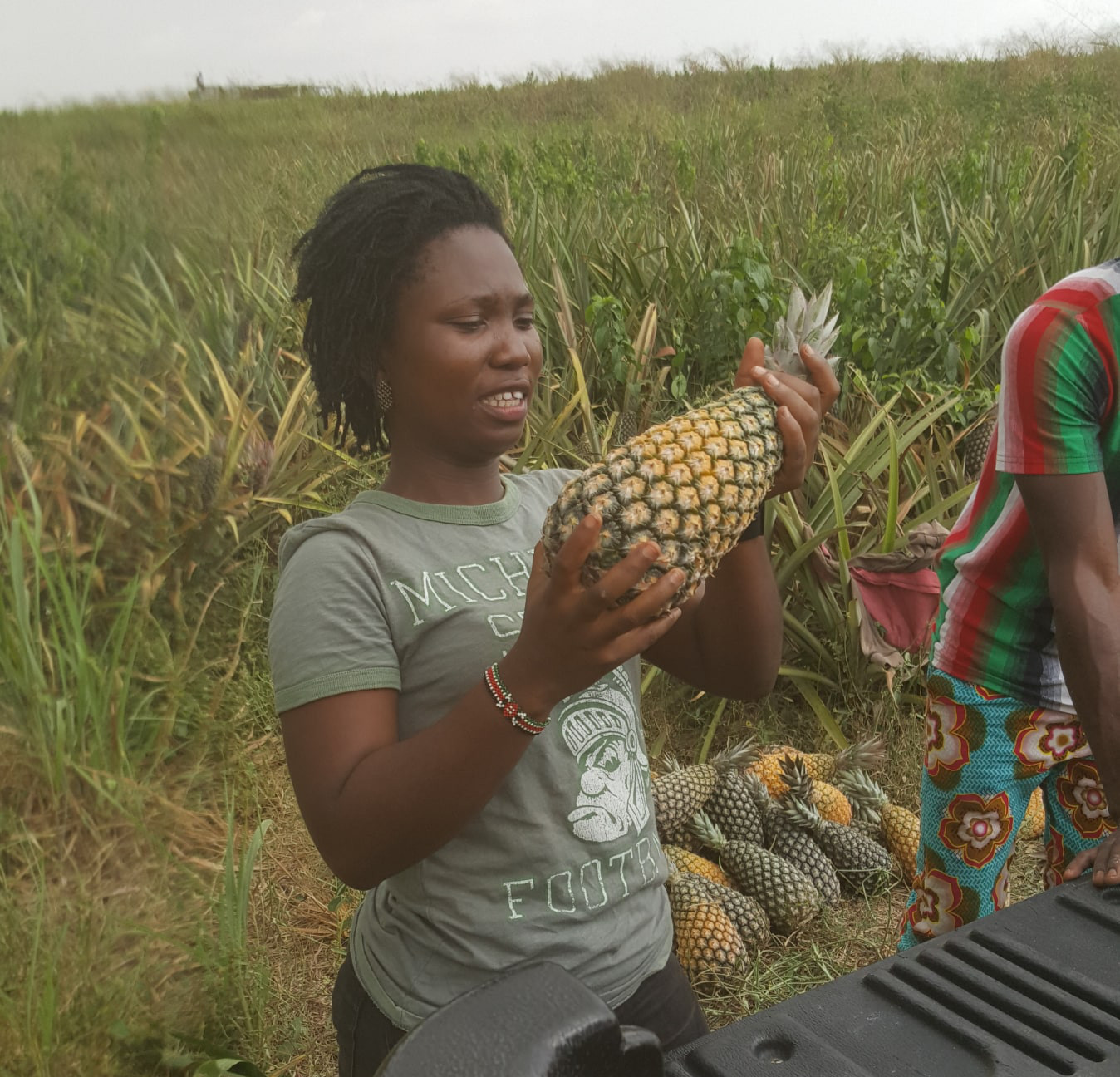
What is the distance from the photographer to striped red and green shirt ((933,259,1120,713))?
71.3 inches

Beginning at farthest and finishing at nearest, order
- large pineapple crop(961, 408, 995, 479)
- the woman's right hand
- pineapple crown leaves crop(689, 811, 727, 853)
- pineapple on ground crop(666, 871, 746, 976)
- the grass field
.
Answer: large pineapple crop(961, 408, 995, 479) → pineapple crown leaves crop(689, 811, 727, 853) → pineapple on ground crop(666, 871, 746, 976) → the grass field → the woman's right hand

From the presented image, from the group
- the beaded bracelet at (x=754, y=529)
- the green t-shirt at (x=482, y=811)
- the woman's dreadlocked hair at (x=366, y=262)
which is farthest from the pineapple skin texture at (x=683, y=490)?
the woman's dreadlocked hair at (x=366, y=262)

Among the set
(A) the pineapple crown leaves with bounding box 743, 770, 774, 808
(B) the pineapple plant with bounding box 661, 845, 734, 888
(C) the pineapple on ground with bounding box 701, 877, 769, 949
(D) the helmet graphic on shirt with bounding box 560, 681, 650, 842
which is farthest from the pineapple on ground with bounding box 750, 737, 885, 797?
(D) the helmet graphic on shirt with bounding box 560, 681, 650, 842

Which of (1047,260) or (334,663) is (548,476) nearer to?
(334,663)

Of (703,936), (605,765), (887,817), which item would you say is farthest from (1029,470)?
(887,817)

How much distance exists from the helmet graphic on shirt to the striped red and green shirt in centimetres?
86

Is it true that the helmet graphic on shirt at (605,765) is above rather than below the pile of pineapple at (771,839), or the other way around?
above

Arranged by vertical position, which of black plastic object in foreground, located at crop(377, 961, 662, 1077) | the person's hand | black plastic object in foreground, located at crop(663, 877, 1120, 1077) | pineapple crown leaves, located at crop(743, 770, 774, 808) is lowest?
pineapple crown leaves, located at crop(743, 770, 774, 808)

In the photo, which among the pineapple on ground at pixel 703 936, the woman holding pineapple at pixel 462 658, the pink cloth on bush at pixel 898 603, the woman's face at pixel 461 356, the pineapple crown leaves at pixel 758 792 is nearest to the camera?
the woman holding pineapple at pixel 462 658

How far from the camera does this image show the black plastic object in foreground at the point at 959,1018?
0.80 metres

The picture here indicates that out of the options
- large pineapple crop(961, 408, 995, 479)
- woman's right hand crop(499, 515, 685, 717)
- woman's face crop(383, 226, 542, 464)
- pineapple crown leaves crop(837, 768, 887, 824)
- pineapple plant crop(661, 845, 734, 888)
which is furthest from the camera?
large pineapple crop(961, 408, 995, 479)

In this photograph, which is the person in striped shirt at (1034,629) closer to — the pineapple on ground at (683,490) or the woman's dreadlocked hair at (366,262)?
the pineapple on ground at (683,490)

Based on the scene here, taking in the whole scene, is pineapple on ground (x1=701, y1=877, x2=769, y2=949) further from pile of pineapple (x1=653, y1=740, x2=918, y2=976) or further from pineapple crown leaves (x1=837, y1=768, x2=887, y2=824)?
pineapple crown leaves (x1=837, y1=768, x2=887, y2=824)

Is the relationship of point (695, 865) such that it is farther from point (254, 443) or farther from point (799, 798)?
point (254, 443)
